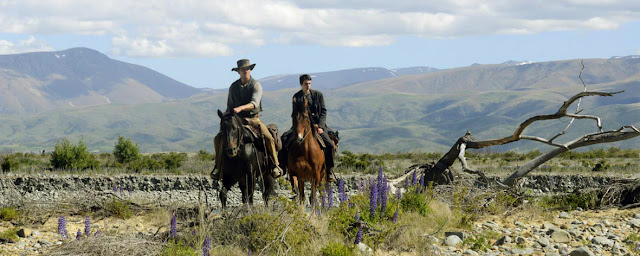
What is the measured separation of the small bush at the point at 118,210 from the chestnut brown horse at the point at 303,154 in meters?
3.80

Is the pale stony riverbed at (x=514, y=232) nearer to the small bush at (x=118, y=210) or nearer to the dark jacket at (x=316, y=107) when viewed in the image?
the small bush at (x=118, y=210)

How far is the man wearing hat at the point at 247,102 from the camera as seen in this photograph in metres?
13.7

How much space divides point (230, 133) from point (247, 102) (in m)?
1.26

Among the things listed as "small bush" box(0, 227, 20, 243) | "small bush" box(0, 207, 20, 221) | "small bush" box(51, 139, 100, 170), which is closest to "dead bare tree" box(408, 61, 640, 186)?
"small bush" box(0, 227, 20, 243)

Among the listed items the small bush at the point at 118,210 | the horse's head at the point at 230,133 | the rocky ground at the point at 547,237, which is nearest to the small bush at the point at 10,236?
the small bush at the point at 118,210

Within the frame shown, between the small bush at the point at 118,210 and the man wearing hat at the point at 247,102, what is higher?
the man wearing hat at the point at 247,102

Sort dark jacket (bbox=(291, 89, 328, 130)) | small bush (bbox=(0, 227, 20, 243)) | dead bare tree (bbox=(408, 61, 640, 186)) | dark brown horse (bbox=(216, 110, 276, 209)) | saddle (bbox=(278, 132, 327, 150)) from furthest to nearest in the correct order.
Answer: dead bare tree (bbox=(408, 61, 640, 186))
dark jacket (bbox=(291, 89, 328, 130))
saddle (bbox=(278, 132, 327, 150))
dark brown horse (bbox=(216, 110, 276, 209))
small bush (bbox=(0, 227, 20, 243))

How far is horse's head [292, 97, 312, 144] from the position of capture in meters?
13.9

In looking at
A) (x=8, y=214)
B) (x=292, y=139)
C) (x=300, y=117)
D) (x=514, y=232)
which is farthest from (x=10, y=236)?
(x=514, y=232)

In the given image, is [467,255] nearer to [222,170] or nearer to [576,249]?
[576,249]

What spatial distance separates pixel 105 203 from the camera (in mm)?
16438

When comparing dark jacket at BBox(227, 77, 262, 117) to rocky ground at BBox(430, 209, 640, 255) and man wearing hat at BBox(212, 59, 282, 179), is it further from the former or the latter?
rocky ground at BBox(430, 209, 640, 255)

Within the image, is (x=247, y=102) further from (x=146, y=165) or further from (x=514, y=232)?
(x=146, y=165)

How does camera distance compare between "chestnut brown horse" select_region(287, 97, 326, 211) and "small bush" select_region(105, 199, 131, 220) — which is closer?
"chestnut brown horse" select_region(287, 97, 326, 211)
